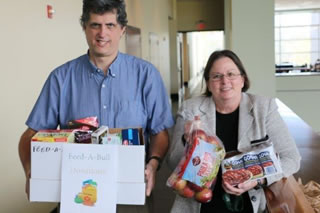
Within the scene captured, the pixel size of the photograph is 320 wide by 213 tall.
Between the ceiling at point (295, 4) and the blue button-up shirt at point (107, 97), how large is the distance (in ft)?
38.2

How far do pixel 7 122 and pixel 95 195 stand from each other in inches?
73.8

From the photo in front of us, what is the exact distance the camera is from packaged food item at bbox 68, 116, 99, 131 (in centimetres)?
136

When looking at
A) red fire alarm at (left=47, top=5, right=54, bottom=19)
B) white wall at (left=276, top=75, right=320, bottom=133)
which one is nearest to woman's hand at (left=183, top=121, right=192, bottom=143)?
red fire alarm at (left=47, top=5, right=54, bottom=19)

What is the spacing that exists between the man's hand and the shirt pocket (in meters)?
0.16

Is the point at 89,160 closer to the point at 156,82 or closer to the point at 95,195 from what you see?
the point at 95,195

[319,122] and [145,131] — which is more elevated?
[145,131]

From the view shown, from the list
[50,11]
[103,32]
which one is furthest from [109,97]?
[50,11]

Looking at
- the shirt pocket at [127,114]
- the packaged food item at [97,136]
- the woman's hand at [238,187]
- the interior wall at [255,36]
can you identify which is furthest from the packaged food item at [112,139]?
the interior wall at [255,36]

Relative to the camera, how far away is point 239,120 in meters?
1.64

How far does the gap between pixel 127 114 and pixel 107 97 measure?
0.33ft

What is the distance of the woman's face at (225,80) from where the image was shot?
1.61 m

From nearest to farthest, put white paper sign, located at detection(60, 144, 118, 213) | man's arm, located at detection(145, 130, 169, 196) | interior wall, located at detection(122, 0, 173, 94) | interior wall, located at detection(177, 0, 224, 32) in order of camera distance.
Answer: white paper sign, located at detection(60, 144, 118, 213) < man's arm, located at detection(145, 130, 169, 196) < interior wall, located at detection(122, 0, 173, 94) < interior wall, located at detection(177, 0, 224, 32)

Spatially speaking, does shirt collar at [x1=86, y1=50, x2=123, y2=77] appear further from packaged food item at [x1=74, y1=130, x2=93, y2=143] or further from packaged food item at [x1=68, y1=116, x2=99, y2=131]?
packaged food item at [x1=74, y1=130, x2=93, y2=143]


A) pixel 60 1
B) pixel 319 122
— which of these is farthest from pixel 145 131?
pixel 319 122
